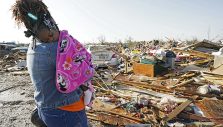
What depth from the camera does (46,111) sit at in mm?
3154

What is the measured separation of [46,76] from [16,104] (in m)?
6.41

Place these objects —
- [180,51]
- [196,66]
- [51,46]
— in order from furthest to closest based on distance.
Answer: [180,51] < [196,66] < [51,46]

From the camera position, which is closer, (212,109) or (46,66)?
(46,66)

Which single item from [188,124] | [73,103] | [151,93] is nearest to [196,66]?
[151,93]

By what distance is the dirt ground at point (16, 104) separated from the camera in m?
7.29

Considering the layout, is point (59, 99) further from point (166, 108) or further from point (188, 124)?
point (166, 108)

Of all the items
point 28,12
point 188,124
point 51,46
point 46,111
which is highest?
point 28,12

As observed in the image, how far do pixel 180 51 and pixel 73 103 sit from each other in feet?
37.7

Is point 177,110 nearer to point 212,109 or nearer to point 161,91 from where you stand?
point 212,109

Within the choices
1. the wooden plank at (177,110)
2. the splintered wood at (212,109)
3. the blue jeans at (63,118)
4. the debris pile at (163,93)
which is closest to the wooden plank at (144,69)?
the debris pile at (163,93)

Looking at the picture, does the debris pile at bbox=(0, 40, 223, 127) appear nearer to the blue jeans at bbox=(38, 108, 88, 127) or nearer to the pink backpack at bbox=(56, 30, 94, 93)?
the blue jeans at bbox=(38, 108, 88, 127)

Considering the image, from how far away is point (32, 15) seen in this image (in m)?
2.97

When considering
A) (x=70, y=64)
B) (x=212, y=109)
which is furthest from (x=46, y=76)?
(x=212, y=109)

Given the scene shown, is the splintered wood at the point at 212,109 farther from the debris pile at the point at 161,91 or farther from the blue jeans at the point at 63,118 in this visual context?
the blue jeans at the point at 63,118
